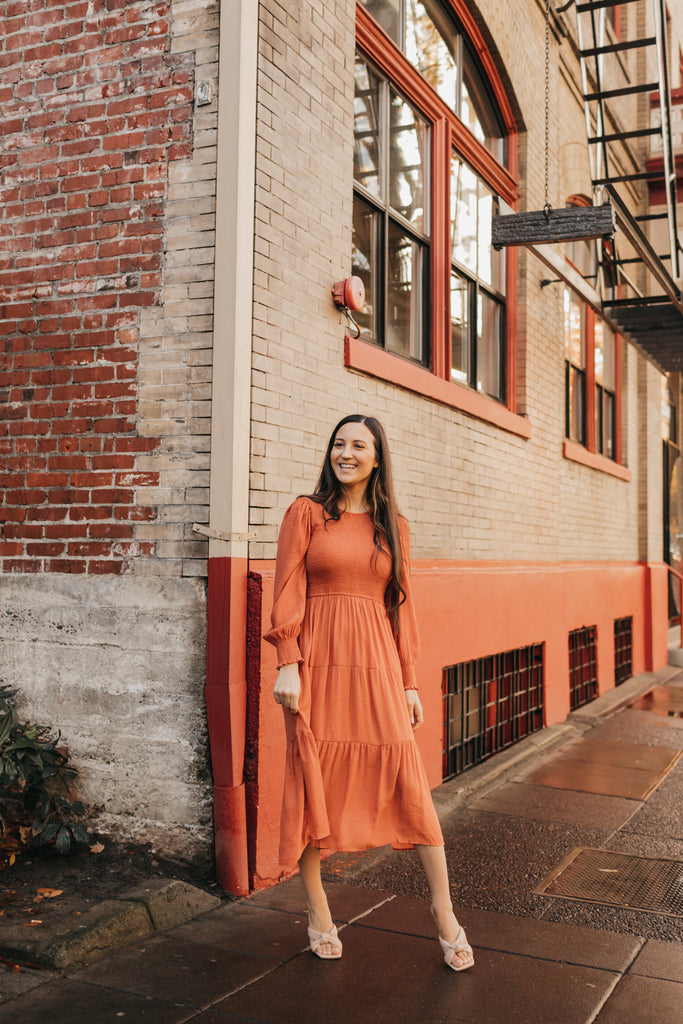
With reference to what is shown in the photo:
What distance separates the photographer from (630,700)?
10383mm

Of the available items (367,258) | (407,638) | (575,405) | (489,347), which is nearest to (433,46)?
(367,258)

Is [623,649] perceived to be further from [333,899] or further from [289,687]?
[289,687]

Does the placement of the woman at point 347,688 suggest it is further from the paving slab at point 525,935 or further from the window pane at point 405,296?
the window pane at point 405,296

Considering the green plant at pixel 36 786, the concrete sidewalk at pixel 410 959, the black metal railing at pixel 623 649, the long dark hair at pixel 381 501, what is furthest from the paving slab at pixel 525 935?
the black metal railing at pixel 623 649

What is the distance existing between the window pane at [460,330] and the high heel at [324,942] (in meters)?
4.60

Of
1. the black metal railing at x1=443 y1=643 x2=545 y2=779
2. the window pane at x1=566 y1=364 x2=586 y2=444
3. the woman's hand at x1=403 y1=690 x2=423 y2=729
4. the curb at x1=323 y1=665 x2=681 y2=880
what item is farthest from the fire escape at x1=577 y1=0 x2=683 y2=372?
the woman's hand at x1=403 y1=690 x2=423 y2=729

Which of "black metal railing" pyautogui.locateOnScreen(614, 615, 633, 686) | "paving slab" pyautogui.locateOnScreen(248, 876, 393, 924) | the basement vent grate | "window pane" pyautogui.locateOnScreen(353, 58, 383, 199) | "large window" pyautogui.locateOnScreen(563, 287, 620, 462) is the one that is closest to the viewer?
"paving slab" pyautogui.locateOnScreen(248, 876, 393, 924)

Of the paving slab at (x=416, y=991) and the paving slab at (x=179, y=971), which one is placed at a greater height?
the paving slab at (x=179, y=971)

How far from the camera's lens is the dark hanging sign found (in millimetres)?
6641

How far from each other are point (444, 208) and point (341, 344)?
236cm

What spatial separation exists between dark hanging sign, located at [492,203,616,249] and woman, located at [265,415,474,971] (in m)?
3.70

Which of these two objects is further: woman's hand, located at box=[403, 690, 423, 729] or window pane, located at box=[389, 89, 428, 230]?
window pane, located at box=[389, 89, 428, 230]

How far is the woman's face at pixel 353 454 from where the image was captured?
3.66 meters

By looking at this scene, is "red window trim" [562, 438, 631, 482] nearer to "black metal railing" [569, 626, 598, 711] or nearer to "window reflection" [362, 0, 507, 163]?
"black metal railing" [569, 626, 598, 711]
